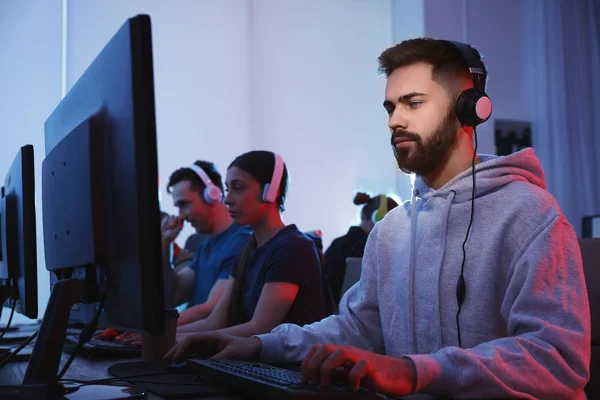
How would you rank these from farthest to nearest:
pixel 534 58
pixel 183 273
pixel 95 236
Answer: pixel 534 58
pixel 183 273
pixel 95 236

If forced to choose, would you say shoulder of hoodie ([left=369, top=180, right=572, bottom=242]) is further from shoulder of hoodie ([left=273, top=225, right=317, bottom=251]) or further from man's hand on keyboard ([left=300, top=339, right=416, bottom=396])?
shoulder of hoodie ([left=273, top=225, right=317, bottom=251])

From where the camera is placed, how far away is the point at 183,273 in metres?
3.09

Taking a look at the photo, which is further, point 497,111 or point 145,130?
point 497,111

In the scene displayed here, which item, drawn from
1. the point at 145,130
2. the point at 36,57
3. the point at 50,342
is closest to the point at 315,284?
the point at 50,342

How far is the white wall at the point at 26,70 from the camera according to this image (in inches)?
139

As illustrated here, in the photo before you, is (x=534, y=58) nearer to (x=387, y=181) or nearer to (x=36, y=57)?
(x=387, y=181)

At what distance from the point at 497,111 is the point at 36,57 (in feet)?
10.0

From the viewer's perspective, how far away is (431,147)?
4.32 feet

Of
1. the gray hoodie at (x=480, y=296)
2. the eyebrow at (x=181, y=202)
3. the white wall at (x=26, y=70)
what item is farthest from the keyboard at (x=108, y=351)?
the white wall at (x=26, y=70)

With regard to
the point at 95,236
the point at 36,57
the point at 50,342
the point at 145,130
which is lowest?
the point at 50,342

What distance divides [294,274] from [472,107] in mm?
889

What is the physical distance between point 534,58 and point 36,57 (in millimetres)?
3388

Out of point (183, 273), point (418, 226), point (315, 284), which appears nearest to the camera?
point (418, 226)

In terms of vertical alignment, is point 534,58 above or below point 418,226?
above
